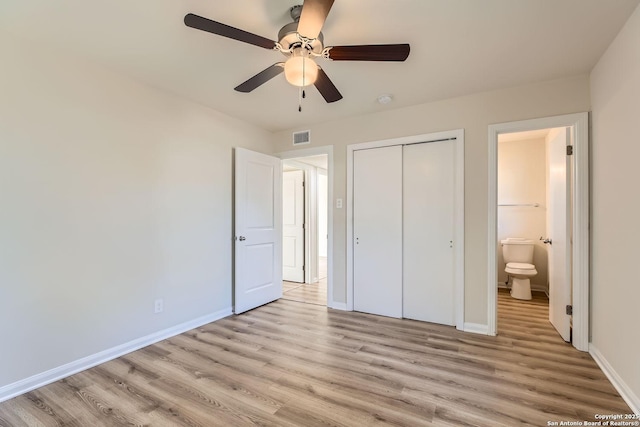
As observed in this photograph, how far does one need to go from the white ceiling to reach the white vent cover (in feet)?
3.63

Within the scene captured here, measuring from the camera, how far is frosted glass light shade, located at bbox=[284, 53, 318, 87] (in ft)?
5.45

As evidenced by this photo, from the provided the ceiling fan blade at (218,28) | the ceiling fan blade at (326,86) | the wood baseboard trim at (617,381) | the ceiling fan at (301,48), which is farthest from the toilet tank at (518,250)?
the ceiling fan blade at (218,28)

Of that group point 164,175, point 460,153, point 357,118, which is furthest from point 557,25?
point 164,175

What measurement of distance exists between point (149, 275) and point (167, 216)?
0.57 m

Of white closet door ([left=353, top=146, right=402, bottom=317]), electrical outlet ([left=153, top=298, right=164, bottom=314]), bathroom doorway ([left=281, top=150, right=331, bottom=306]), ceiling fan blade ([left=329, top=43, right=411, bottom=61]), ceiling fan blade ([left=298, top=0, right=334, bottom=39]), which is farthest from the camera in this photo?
bathroom doorway ([left=281, top=150, right=331, bottom=306])

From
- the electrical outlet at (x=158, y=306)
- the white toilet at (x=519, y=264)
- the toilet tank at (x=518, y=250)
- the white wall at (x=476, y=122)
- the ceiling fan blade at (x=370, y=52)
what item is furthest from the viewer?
the toilet tank at (x=518, y=250)

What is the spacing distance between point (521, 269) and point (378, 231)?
2.23 m

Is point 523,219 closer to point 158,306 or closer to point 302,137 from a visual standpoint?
point 302,137

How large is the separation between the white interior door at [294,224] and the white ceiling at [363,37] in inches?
96.9

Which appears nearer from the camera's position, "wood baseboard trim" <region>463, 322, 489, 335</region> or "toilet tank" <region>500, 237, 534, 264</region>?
"wood baseboard trim" <region>463, 322, 489, 335</region>

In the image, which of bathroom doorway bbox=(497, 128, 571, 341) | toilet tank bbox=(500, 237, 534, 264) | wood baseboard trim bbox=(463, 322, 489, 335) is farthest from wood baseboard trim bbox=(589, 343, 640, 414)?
toilet tank bbox=(500, 237, 534, 264)

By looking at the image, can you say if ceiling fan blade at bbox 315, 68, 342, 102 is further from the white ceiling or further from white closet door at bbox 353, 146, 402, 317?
white closet door at bbox 353, 146, 402, 317

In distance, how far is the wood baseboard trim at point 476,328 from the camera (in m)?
2.86

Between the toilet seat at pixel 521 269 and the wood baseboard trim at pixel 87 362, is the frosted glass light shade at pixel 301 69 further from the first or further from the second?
the toilet seat at pixel 521 269
